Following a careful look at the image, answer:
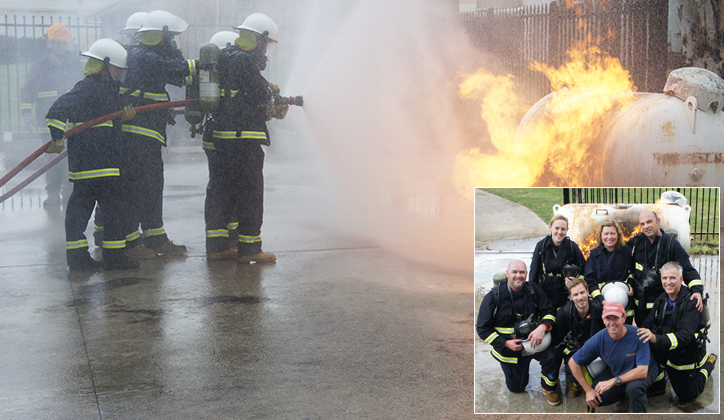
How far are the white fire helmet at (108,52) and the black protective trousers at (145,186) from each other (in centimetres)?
67

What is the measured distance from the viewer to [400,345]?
12.0ft

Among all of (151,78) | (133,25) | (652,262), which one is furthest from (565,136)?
(652,262)

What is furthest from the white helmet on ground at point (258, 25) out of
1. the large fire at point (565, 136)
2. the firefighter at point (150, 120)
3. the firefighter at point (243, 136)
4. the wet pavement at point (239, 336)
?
the large fire at point (565, 136)

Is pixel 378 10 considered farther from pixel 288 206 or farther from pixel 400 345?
pixel 400 345

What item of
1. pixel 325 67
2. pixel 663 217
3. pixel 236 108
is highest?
pixel 325 67

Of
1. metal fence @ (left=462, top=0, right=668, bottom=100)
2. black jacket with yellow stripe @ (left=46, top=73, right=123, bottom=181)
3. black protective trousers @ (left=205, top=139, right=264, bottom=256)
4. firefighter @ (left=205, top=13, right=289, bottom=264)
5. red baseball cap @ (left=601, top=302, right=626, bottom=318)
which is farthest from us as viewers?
metal fence @ (left=462, top=0, right=668, bottom=100)

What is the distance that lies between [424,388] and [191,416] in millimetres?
1056

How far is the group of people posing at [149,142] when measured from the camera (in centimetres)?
521

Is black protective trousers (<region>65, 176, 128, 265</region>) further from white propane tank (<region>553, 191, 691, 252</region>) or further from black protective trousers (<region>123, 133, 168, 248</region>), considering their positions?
white propane tank (<region>553, 191, 691, 252</region>)

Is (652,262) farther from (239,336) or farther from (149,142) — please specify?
(149,142)

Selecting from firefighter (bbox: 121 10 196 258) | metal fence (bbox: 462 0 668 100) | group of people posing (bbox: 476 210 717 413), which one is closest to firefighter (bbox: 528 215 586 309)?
group of people posing (bbox: 476 210 717 413)

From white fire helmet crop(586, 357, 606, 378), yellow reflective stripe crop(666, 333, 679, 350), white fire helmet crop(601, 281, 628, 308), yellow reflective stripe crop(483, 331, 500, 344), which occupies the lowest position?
white fire helmet crop(586, 357, 606, 378)

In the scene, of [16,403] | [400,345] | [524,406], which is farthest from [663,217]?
[16,403]

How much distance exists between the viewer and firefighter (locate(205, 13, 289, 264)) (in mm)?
5375
